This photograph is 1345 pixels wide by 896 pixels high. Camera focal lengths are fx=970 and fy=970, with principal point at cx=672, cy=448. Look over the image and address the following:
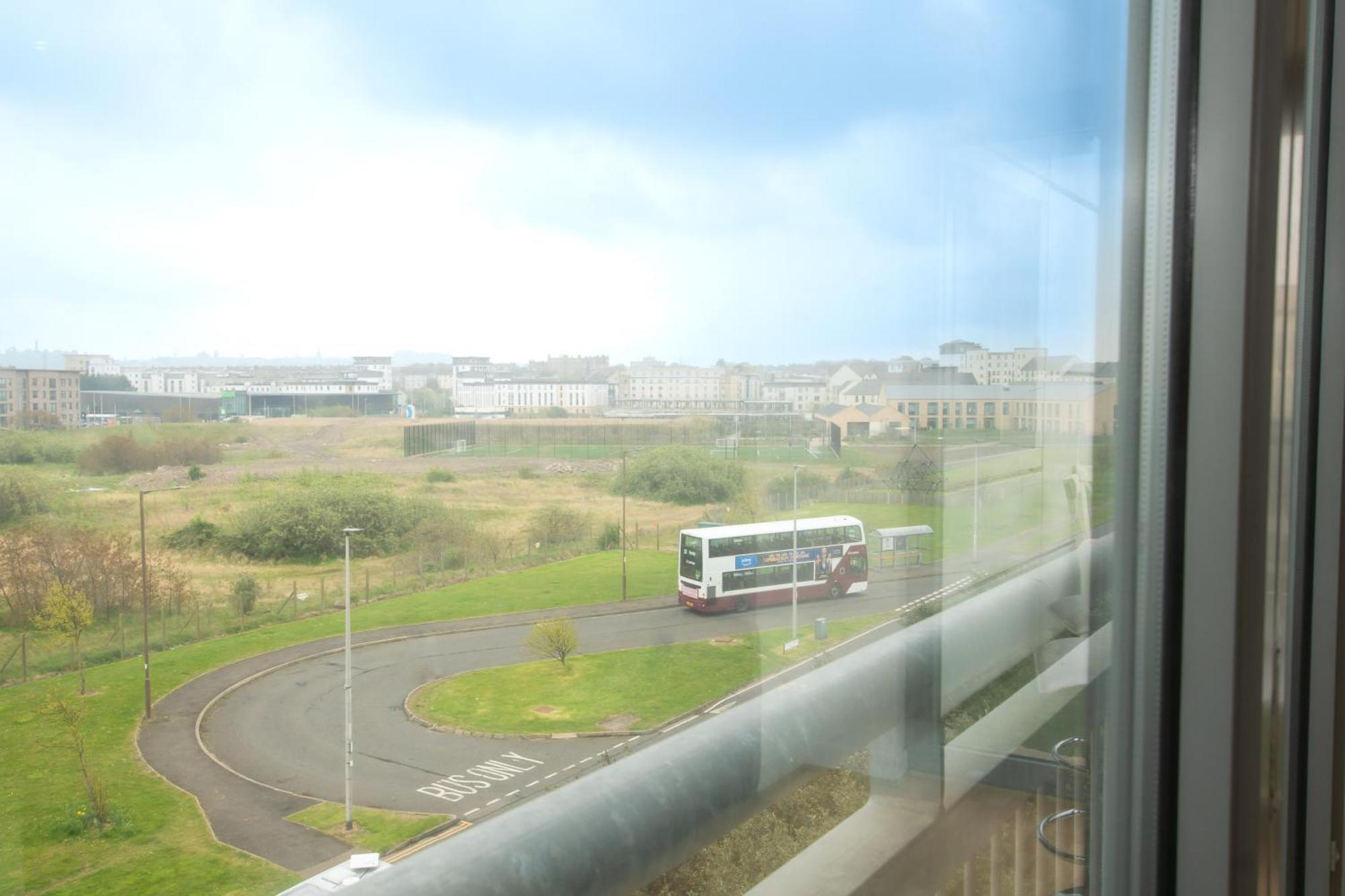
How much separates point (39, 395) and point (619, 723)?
71cm

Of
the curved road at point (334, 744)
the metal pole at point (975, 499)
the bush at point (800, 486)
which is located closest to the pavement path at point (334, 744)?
the curved road at point (334, 744)

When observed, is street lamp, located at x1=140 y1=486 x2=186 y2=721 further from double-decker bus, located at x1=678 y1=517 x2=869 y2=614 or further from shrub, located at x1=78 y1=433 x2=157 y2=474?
double-decker bus, located at x1=678 y1=517 x2=869 y2=614

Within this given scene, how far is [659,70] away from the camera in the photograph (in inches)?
47.7

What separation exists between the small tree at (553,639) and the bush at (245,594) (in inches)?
12.2

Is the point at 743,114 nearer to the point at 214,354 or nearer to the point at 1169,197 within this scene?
the point at 1169,197

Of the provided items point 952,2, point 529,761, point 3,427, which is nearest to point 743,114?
point 952,2

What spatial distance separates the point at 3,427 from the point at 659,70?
85cm

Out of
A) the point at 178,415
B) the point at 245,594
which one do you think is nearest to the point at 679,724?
the point at 245,594

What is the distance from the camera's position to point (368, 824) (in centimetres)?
84

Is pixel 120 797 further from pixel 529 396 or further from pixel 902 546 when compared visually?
pixel 902 546

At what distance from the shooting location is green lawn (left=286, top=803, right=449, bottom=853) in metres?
0.81

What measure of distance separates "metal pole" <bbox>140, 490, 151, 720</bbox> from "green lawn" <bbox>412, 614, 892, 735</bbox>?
0.82 ft

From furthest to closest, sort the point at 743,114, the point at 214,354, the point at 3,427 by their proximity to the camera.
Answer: the point at 743,114 < the point at 214,354 < the point at 3,427

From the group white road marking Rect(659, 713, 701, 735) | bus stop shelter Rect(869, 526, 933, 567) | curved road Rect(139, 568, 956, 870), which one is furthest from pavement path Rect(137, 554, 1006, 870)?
bus stop shelter Rect(869, 526, 933, 567)
